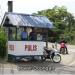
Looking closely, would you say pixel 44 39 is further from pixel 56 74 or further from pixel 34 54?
pixel 56 74

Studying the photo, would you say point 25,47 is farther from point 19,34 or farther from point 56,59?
point 56,59

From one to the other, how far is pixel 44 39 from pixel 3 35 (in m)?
2.77

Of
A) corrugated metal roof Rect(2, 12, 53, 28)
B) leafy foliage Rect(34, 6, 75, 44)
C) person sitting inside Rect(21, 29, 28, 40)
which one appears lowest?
leafy foliage Rect(34, 6, 75, 44)

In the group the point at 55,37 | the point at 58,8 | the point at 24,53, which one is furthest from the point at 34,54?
the point at 58,8

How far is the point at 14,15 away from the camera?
889 inches

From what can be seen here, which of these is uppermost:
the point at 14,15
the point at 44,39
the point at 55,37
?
the point at 14,15

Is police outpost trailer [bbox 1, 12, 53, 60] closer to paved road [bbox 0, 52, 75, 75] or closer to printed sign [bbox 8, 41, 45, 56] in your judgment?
printed sign [bbox 8, 41, 45, 56]

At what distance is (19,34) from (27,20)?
3.51 ft

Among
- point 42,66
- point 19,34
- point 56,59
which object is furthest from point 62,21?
point 42,66

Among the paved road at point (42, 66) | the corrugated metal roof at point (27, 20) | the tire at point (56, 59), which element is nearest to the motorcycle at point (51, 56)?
the tire at point (56, 59)

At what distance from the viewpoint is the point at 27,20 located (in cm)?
2252

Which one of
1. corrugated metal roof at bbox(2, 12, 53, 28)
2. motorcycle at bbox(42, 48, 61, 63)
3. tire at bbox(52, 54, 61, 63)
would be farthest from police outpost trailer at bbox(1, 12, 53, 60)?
tire at bbox(52, 54, 61, 63)

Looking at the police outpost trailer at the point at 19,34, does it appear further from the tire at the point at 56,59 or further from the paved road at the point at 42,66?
the tire at the point at 56,59

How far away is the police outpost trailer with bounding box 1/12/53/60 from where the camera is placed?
71.1 ft
